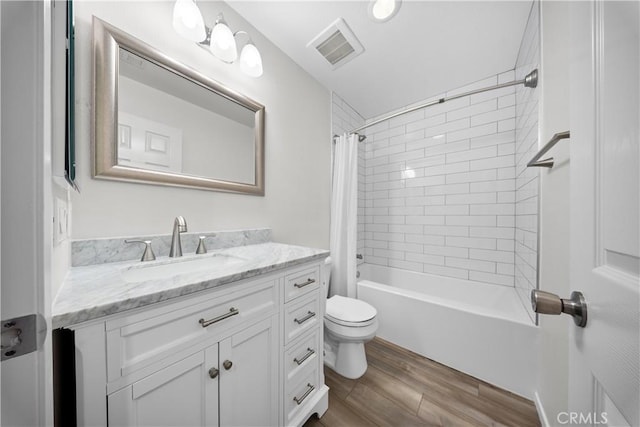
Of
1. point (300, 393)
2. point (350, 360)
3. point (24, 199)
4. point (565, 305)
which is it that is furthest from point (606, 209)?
point (350, 360)

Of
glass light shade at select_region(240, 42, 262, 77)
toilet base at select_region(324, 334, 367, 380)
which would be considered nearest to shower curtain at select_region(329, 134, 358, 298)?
toilet base at select_region(324, 334, 367, 380)

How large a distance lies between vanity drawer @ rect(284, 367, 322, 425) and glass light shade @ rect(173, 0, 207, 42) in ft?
5.73

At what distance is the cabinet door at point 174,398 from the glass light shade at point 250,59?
4.81 ft

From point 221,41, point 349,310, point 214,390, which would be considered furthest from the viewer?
point 349,310

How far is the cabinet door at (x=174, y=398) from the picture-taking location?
514 millimetres

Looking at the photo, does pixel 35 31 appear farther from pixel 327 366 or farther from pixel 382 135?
pixel 382 135

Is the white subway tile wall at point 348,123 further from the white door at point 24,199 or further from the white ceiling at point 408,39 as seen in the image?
the white door at point 24,199

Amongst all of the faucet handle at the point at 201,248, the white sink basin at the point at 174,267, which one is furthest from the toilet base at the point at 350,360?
the faucet handle at the point at 201,248

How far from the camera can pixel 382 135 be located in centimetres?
258

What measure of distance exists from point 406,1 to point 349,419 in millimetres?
2386

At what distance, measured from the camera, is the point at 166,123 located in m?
1.08

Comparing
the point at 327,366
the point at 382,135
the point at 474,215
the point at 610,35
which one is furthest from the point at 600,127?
the point at 382,135

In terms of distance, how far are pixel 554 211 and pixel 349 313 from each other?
124cm

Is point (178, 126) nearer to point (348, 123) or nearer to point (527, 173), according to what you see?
point (348, 123)
